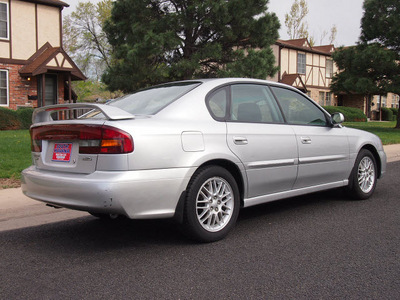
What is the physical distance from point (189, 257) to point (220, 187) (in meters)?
0.78

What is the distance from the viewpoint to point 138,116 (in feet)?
12.7

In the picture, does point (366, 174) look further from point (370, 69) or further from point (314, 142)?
point (370, 69)

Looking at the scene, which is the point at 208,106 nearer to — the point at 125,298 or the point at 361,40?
the point at 125,298

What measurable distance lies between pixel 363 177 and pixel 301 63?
3310 centimetres

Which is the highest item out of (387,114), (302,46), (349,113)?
(302,46)

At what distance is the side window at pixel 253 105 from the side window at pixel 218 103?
0.34 ft

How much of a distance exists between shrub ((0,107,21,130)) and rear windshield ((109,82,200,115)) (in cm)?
1364

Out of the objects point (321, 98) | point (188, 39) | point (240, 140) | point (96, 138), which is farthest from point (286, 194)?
point (321, 98)

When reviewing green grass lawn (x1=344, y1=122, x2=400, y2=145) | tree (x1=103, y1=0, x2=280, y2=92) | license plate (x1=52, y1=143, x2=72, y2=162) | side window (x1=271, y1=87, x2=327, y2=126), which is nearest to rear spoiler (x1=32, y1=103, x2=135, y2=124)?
license plate (x1=52, y1=143, x2=72, y2=162)

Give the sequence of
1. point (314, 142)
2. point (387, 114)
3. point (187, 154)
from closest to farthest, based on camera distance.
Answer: point (187, 154) < point (314, 142) < point (387, 114)

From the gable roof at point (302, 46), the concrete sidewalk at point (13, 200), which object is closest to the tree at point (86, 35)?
the gable roof at point (302, 46)

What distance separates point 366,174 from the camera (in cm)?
598

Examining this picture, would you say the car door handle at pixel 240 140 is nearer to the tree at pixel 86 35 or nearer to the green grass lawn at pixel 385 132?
the green grass lawn at pixel 385 132

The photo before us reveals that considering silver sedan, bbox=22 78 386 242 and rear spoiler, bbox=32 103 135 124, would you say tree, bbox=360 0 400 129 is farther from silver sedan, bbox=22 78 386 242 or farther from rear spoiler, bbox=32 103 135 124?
rear spoiler, bbox=32 103 135 124
